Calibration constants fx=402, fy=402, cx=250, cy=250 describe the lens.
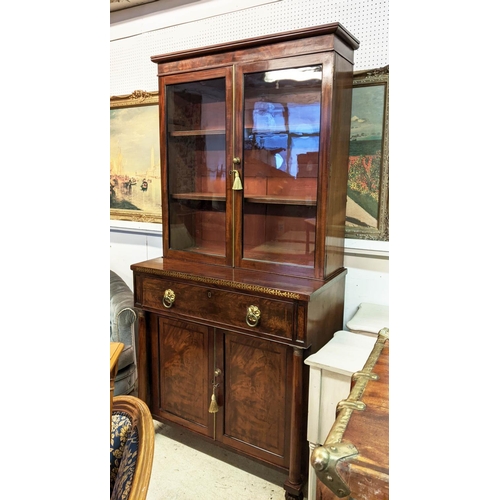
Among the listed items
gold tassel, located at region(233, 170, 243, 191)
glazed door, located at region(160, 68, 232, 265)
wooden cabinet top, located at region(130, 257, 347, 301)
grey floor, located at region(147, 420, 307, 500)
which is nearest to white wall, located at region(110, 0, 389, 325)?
wooden cabinet top, located at region(130, 257, 347, 301)

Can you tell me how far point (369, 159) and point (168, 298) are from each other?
3.69 feet

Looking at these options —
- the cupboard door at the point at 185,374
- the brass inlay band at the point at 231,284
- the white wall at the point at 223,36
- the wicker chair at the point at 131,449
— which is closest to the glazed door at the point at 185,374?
the cupboard door at the point at 185,374

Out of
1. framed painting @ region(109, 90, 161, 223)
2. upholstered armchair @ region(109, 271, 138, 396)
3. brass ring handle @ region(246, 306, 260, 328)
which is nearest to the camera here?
brass ring handle @ region(246, 306, 260, 328)

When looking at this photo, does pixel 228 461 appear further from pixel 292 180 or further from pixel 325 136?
pixel 325 136

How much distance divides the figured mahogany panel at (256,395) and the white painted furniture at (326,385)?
13cm

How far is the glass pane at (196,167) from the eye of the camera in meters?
1.88

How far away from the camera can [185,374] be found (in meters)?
1.92

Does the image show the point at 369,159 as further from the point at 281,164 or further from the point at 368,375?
the point at 368,375

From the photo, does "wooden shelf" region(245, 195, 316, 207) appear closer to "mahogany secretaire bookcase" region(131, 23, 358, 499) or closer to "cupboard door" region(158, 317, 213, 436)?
"mahogany secretaire bookcase" region(131, 23, 358, 499)

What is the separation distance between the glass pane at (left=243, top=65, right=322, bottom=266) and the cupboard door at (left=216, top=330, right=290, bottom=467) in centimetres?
39

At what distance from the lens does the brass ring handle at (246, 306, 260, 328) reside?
1.62 m

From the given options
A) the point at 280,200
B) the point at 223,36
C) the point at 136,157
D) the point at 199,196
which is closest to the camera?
the point at 280,200

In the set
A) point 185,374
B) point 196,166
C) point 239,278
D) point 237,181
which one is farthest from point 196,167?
point 185,374
